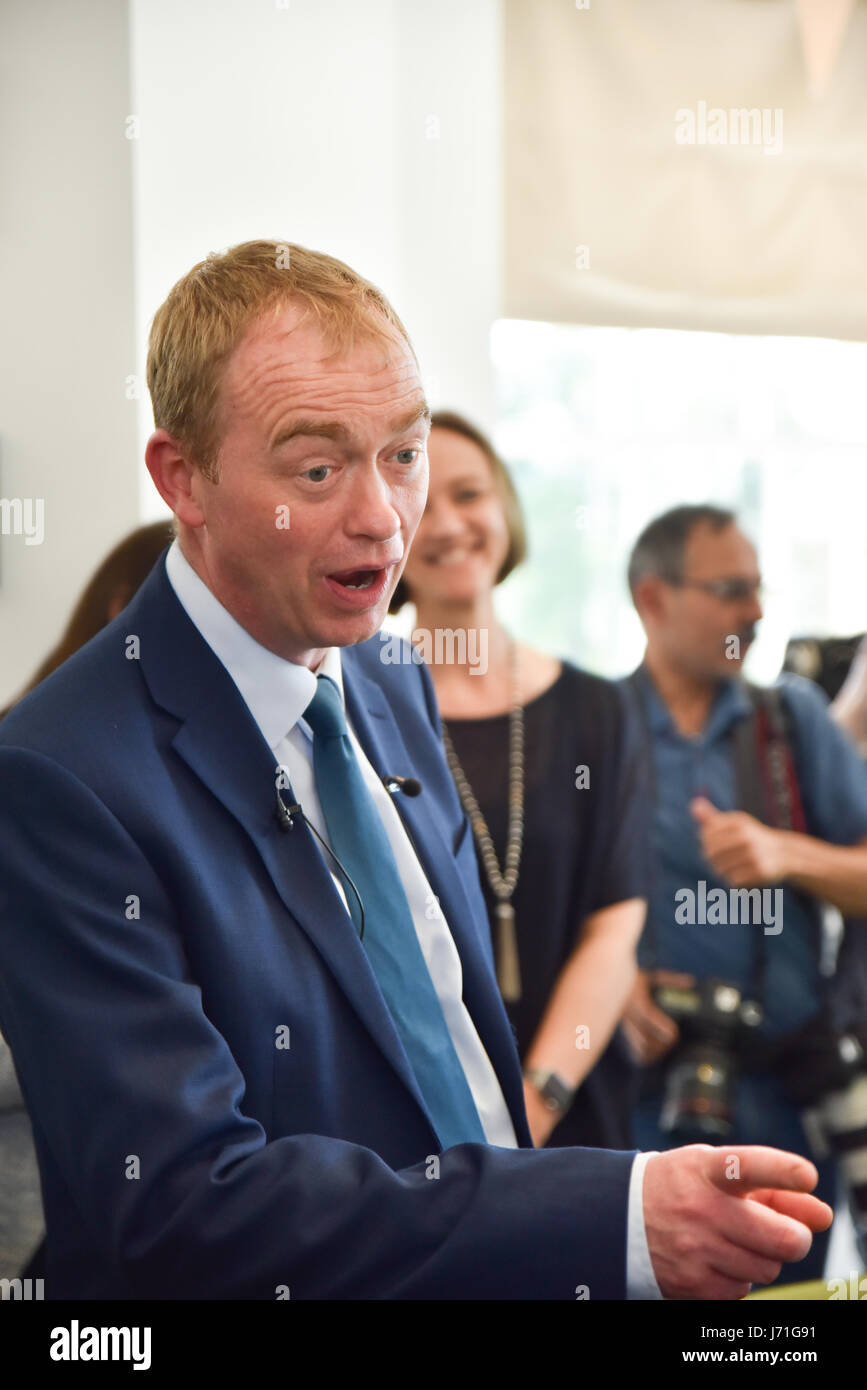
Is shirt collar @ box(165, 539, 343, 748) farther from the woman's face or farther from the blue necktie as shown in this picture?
the woman's face

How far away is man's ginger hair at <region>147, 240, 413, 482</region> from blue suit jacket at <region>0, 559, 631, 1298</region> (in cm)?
19

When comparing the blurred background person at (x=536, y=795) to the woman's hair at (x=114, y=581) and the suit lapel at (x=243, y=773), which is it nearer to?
the woman's hair at (x=114, y=581)

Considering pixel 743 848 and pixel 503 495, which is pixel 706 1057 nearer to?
pixel 743 848

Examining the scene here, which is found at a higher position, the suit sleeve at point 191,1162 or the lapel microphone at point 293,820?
the lapel microphone at point 293,820

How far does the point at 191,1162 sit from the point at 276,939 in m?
0.17

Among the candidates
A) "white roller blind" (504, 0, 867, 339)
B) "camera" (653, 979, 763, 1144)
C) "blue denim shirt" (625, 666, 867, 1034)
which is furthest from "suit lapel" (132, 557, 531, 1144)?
"white roller blind" (504, 0, 867, 339)

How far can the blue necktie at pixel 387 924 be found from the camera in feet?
3.48

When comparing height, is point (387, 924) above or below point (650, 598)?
below

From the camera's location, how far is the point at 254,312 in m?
1.00

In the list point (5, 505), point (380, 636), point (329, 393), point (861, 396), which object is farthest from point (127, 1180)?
point (861, 396)

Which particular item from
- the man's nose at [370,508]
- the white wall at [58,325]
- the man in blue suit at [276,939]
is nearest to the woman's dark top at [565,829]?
the white wall at [58,325]

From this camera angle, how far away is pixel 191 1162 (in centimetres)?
88

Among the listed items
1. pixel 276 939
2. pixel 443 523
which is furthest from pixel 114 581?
pixel 276 939

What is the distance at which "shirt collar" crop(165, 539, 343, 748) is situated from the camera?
3.51 ft
